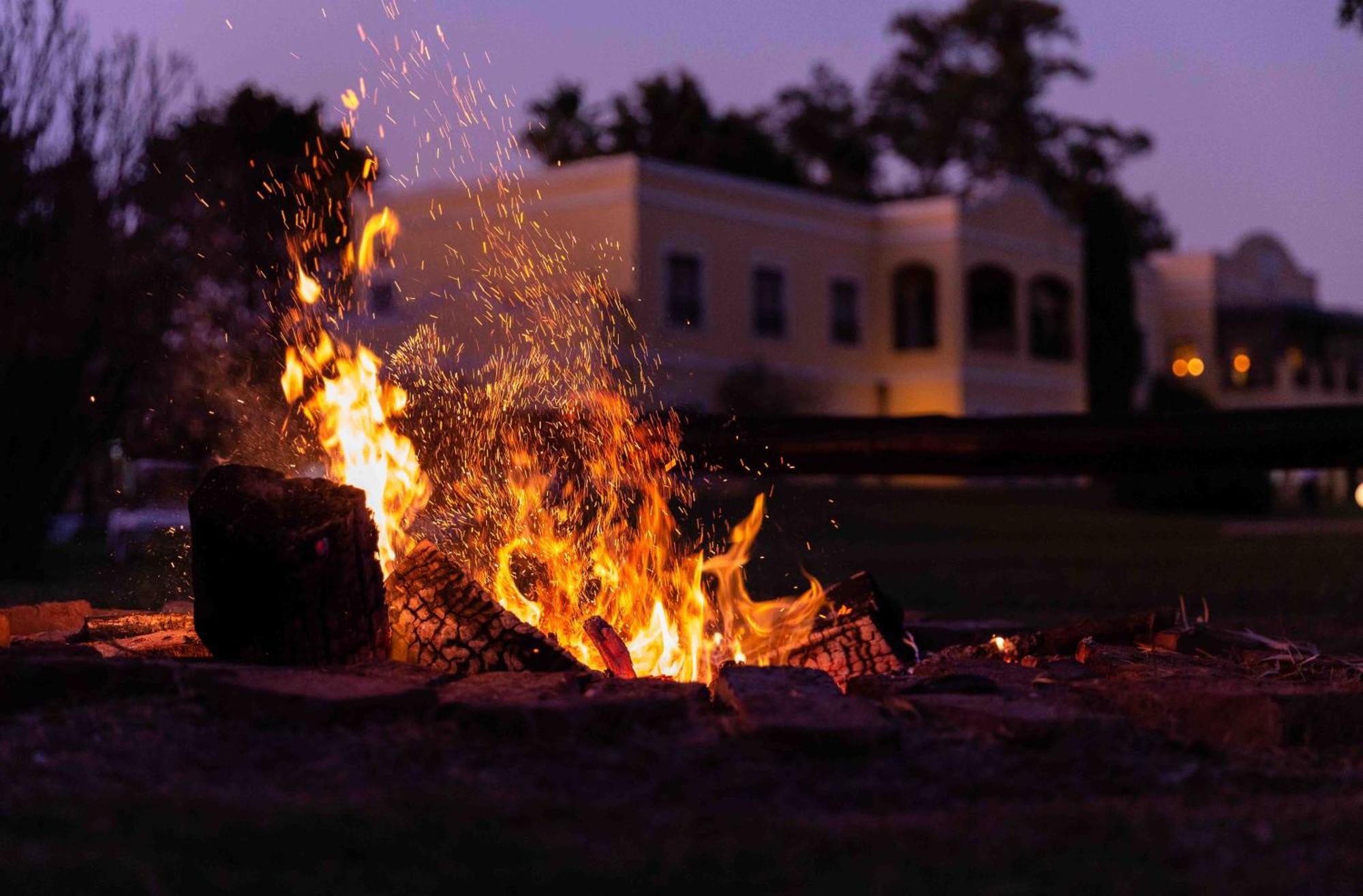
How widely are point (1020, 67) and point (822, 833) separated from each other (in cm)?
4686

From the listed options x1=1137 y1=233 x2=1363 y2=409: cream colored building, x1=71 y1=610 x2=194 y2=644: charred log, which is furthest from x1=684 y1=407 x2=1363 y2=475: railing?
x1=1137 y1=233 x2=1363 y2=409: cream colored building

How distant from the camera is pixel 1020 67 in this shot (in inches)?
1868

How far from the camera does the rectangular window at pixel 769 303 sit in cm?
3294

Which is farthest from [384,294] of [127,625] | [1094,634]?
[1094,634]

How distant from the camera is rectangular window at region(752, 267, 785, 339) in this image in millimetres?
32938

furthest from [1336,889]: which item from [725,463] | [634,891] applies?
[725,463]

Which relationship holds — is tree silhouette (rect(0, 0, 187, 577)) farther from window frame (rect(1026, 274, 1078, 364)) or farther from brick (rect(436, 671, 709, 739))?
window frame (rect(1026, 274, 1078, 364))

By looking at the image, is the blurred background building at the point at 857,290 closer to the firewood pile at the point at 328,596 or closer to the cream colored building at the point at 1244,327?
the cream colored building at the point at 1244,327

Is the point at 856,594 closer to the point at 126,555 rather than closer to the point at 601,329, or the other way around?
the point at 601,329

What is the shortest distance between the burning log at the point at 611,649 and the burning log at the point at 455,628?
22 centimetres

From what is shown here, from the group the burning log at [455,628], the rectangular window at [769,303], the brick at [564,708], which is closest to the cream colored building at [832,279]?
the rectangular window at [769,303]

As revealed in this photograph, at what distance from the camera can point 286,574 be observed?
494 cm

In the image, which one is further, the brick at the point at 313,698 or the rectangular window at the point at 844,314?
the rectangular window at the point at 844,314

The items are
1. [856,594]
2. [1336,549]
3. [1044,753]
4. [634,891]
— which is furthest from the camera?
[1336,549]
